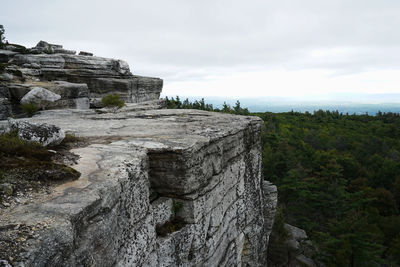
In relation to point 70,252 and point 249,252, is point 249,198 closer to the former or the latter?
point 249,252

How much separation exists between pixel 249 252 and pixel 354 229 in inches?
568

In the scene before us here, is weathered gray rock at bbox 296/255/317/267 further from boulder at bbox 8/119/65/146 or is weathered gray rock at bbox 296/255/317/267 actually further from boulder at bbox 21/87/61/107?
boulder at bbox 8/119/65/146

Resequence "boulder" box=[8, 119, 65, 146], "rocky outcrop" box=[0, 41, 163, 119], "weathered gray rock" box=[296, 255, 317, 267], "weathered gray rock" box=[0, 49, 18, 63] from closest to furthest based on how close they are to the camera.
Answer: "boulder" box=[8, 119, 65, 146]
"rocky outcrop" box=[0, 41, 163, 119]
"weathered gray rock" box=[0, 49, 18, 63]
"weathered gray rock" box=[296, 255, 317, 267]

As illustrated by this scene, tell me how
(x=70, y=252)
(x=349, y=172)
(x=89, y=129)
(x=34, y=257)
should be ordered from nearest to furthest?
(x=34, y=257), (x=70, y=252), (x=89, y=129), (x=349, y=172)

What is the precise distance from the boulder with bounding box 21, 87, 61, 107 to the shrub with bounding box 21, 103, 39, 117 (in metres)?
0.59

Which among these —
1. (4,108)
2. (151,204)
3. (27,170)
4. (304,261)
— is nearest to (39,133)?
(27,170)

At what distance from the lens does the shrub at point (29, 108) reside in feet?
47.0

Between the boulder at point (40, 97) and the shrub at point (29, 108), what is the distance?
593 millimetres

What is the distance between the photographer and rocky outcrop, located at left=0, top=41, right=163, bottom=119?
16.8 meters

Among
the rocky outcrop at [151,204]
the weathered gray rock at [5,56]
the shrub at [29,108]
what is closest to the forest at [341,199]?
the rocky outcrop at [151,204]

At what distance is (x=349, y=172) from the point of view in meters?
42.1

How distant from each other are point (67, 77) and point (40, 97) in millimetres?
5396

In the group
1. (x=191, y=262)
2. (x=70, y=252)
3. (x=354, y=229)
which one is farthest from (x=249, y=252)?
(x=354, y=229)

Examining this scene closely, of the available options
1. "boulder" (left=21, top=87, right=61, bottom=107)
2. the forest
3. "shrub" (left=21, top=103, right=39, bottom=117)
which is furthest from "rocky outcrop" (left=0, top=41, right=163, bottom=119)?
the forest
